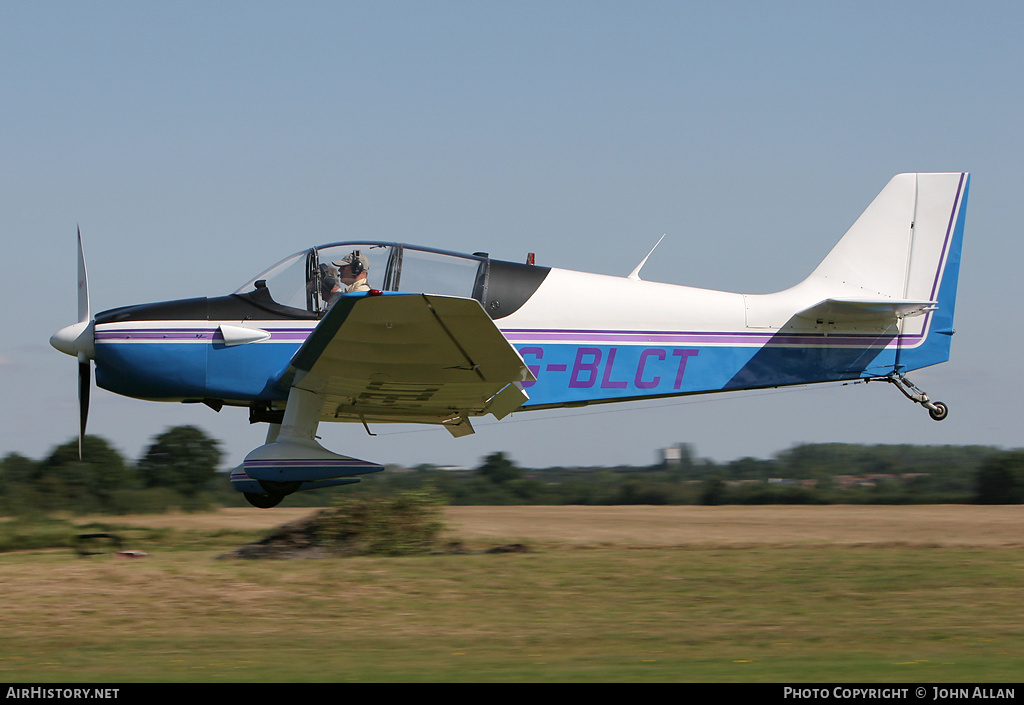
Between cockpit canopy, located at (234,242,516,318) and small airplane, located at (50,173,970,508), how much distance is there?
0.05 feet

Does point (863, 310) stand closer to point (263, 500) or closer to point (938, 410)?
point (938, 410)

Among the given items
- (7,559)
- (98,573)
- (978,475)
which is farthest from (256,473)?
(978,475)

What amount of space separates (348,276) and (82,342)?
7.88 ft

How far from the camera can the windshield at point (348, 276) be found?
7957 mm

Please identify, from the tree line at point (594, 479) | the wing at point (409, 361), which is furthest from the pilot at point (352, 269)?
the tree line at point (594, 479)

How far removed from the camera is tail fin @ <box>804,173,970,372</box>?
9.03 m

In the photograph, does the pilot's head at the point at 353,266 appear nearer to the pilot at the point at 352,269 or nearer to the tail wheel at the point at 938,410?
the pilot at the point at 352,269

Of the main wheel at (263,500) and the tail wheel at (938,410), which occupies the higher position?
the tail wheel at (938,410)

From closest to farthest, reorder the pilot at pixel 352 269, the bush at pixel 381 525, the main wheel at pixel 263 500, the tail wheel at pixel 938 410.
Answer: the pilot at pixel 352 269 → the bush at pixel 381 525 → the main wheel at pixel 263 500 → the tail wheel at pixel 938 410

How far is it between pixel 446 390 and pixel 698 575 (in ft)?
8.41

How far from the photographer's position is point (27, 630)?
5352 mm

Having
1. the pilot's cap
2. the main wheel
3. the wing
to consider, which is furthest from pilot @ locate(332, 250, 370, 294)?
the main wheel

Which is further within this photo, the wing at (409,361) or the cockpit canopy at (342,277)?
the cockpit canopy at (342,277)

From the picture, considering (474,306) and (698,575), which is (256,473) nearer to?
(474,306)
